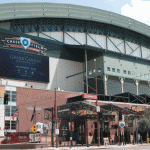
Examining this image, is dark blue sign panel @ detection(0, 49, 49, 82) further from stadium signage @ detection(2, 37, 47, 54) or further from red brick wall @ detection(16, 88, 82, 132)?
red brick wall @ detection(16, 88, 82, 132)

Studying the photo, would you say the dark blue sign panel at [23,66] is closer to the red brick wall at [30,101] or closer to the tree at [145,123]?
the red brick wall at [30,101]

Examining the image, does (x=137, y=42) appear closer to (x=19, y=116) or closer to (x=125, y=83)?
(x=125, y=83)

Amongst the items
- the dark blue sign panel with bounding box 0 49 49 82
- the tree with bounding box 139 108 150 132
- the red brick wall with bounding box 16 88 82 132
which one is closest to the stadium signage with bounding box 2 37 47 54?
the dark blue sign panel with bounding box 0 49 49 82

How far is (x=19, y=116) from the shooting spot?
57750mm

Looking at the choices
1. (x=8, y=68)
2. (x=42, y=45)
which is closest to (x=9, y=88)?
(x=8, y=68)

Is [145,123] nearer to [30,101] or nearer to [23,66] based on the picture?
[30,101]

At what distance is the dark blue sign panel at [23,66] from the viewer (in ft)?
206

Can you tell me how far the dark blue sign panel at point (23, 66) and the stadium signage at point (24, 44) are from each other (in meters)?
2.21

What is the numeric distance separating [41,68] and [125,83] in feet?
90.8

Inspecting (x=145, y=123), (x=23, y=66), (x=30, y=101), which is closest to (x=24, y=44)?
(x=23, y=66)

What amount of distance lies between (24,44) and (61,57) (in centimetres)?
1298

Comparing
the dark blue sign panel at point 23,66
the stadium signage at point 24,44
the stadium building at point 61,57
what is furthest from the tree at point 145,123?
→ the stadium signage at point 24,44

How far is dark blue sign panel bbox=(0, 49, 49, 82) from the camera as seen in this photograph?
206ft

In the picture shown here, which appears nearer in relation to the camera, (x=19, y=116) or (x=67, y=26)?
(x=19, y=116)
